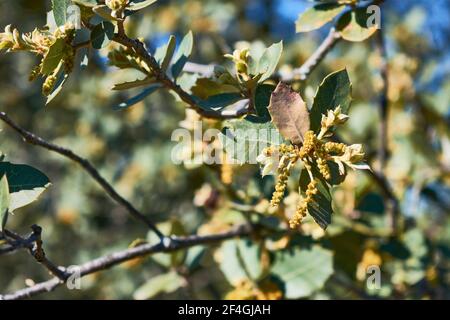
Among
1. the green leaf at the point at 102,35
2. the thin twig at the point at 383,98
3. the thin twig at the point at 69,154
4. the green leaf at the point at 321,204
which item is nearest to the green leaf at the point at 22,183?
the thin twig at the point at 69,154

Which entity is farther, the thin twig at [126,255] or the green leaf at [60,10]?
the thin twig at [126,255]

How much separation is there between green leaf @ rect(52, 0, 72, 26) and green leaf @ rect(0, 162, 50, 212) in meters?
0.30

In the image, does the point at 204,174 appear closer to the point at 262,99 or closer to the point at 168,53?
the point at 168,53

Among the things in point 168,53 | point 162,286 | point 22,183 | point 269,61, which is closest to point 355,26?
point 269,61

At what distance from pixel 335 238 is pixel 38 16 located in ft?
10.8

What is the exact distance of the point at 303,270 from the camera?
5.92 feet

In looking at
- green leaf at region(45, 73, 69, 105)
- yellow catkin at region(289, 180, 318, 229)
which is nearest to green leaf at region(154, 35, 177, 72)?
green leaf at region(45, 73, 69, 105)

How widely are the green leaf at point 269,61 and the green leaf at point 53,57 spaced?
0.40m

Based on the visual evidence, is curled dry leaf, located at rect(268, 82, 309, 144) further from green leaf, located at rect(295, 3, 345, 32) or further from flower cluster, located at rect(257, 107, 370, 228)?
green leaf, located at rect(295, 3, 345, 32)

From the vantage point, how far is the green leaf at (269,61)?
4.20 ft

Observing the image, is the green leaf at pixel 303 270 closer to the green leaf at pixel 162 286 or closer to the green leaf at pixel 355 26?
the green leaf at pixel 162 286
